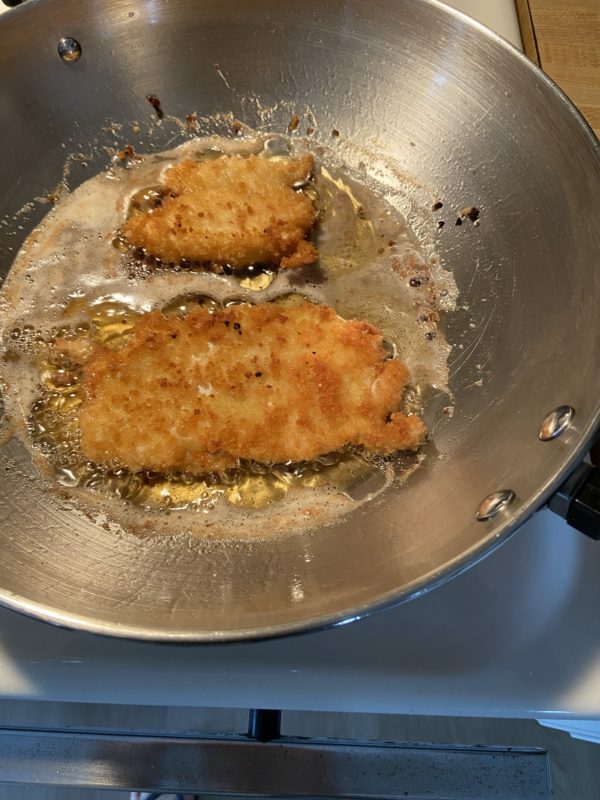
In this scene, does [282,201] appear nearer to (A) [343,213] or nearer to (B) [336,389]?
(A) [343,213]

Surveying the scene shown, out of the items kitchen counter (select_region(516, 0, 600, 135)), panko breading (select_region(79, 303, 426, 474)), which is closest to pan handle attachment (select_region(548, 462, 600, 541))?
panko breading (select_region(79, 303, 426, 474))

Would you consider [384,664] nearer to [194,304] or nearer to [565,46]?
[194,304]

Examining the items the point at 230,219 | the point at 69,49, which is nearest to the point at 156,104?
the point at 69,49

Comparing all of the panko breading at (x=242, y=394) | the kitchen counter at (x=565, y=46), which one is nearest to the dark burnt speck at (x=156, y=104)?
the panko breading at (x=242, y=394)

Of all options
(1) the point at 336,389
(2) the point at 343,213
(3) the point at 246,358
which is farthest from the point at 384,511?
(2) the point at 343,213

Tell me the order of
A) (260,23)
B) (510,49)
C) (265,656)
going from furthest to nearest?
(260,23), (510,49), (265,656)
